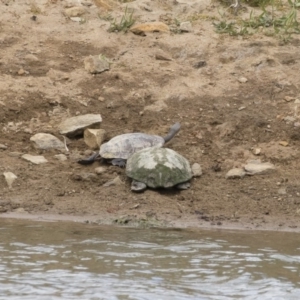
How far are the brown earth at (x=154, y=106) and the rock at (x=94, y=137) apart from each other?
0.29 ft

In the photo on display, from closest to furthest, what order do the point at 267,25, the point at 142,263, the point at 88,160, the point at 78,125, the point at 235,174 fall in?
the point at 142,263
the point at 235,174
the point at 88,160
the point at 78,125
the point at 267,25

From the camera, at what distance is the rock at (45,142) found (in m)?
6.90

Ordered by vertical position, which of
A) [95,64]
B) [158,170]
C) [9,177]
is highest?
[95,64]

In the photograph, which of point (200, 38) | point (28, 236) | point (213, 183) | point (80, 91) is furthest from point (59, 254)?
point (200, 38)

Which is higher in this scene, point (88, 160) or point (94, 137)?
point (94, 137)

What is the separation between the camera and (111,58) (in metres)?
8.11

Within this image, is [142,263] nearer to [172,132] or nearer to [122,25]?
[172,132]

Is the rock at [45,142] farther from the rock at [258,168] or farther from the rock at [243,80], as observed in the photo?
the rock at [243,80]

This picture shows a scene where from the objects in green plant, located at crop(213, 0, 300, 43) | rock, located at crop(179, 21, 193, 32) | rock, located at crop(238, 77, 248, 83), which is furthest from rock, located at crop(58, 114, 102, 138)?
green plant, located at crop(213, 0, 300, 43)

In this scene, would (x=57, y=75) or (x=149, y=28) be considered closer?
(x=57, y=75)

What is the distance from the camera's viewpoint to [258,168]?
21.7 ft

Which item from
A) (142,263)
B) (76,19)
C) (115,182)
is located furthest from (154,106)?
(142,263)

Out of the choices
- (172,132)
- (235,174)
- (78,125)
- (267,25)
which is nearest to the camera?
(235,174)

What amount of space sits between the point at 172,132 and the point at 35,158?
123 centimetres
